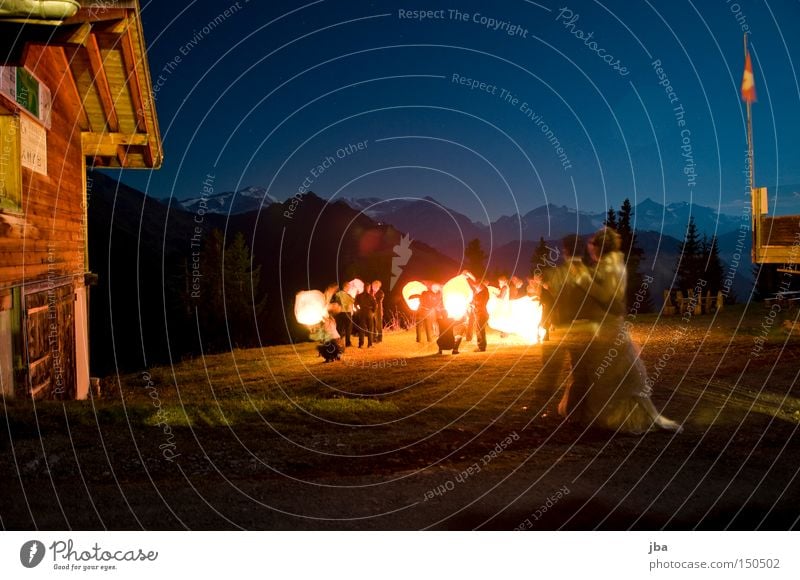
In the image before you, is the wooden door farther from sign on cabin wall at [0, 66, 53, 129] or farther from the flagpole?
the flagpole

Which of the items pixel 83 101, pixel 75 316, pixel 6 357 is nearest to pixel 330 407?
pixel 6 357

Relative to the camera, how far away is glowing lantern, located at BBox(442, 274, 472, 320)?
640 inches

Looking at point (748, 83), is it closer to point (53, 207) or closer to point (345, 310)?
point (345, 310)

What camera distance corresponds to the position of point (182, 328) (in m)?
59.6

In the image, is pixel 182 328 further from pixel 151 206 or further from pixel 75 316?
pixel 151 206

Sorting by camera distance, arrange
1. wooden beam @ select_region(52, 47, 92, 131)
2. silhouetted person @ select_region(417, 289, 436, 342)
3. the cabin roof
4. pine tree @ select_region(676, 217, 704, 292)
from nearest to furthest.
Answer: the cabin roof
wooden beam @ select_region(52, 47, 92, 131)
silhouetted person @ select_region(417, 289, 436, 342)
pine tree @ select_region(676, 217, 704, 292)

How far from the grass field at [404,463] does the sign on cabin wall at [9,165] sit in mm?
3231

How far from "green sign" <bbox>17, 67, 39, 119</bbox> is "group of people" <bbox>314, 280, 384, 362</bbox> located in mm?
8758

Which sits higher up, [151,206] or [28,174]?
[151,206]

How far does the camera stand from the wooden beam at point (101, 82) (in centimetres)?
1096

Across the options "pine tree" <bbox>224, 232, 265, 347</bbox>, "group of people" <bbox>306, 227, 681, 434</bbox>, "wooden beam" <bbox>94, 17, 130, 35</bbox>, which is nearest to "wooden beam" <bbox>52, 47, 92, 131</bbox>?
"wooden beam" <bbox>94, 17, 130, 35</bbox>

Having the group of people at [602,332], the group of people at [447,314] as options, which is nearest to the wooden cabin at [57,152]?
the group of people at [602,332]

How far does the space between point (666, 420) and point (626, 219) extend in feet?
237

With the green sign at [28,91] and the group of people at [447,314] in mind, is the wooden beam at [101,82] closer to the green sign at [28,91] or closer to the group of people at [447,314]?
the green sign at [28,91]
